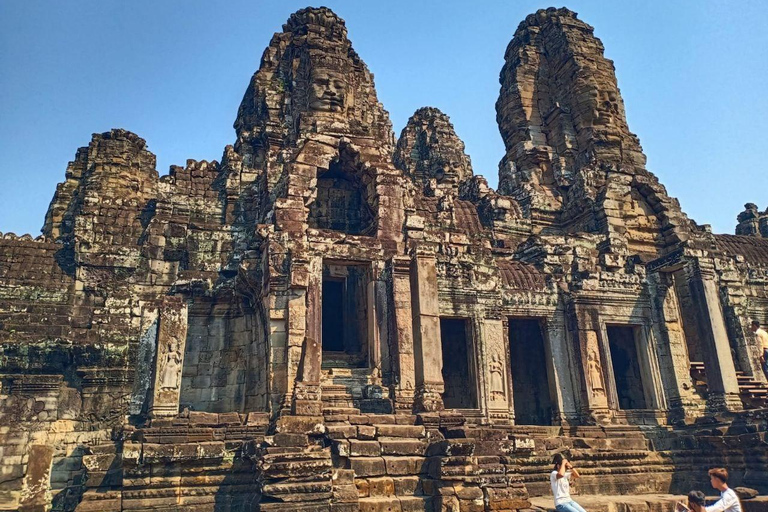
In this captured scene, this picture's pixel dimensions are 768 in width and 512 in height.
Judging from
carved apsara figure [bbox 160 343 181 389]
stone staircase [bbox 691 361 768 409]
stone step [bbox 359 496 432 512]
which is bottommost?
stone step [bbox 359 496 432 512]

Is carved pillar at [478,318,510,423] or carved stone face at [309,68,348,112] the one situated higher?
carved stone face at [309,68,348,112]

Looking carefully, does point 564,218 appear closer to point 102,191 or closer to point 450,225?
point 450,225

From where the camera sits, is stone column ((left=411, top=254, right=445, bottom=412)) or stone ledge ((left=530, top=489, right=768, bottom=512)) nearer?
stone ledge ((left=530, top=489, right=768, bottom=512))

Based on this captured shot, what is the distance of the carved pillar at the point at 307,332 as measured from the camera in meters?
10.7

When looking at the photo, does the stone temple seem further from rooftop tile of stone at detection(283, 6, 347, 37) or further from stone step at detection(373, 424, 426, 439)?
rooftop tile of stone at detection(283, 6, 347, 37)

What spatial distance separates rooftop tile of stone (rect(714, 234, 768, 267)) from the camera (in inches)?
874

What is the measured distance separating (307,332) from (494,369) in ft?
16.0

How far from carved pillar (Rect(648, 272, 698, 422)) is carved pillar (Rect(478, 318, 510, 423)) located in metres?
4.63

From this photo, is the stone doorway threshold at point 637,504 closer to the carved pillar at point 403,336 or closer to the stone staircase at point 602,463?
the stone staircase at point 602,463

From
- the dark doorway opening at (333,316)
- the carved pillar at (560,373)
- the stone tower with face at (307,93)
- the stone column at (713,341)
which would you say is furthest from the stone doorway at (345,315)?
the stone column at (713,341)

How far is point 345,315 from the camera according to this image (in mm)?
15000

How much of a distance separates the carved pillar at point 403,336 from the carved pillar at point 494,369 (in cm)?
248

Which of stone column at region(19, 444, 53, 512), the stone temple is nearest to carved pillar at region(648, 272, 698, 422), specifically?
the stone temple

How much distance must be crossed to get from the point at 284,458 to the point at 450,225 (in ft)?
30.5
